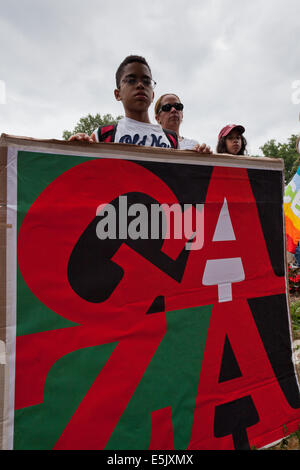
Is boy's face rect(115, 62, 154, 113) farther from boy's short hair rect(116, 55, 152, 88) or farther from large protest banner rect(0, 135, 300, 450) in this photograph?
large protest banner rect(0, 135, 300, 450)

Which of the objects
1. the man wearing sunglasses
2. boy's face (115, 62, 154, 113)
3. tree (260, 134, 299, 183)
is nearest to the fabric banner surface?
the man wearing sunglasses

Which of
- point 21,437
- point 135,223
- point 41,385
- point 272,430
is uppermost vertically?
point 135,223

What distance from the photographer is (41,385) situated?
1153 millimetres

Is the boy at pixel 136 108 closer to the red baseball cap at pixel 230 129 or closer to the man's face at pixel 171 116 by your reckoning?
the man's face at pixel 171 116

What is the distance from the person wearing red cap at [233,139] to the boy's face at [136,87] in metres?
1.12

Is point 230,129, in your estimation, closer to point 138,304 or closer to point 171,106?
point 171,106

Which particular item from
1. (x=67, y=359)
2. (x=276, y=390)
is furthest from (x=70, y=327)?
(x=276, y=390)

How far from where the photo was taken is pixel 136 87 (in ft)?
5.42

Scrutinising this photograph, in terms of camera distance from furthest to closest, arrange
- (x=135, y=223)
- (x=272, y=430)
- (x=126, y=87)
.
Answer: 1. (x=126, y=87)
2. (x=272, y=430)
3. (x=135, y=223)

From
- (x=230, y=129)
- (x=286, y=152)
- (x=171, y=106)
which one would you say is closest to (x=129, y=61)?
(x=171, y=106)

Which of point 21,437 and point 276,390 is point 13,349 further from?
point 276,390

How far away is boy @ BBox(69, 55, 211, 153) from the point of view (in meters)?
1.65

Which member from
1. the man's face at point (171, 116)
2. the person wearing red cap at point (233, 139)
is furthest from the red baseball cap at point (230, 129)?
the man's face at point (171, 116)
